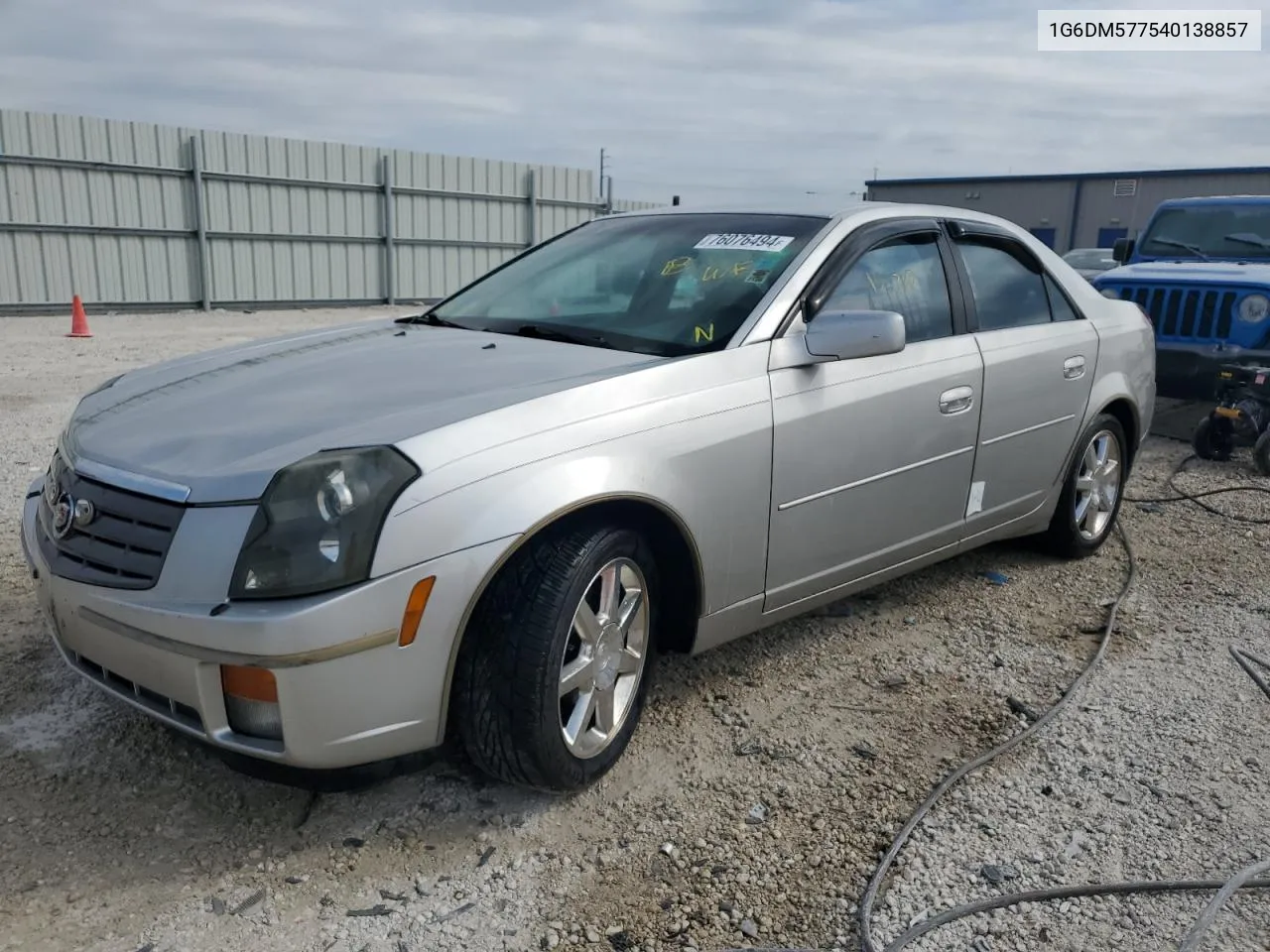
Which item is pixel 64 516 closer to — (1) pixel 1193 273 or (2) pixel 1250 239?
(1) pixel 1193 273

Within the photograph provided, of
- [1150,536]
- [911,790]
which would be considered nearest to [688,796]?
[911,790]

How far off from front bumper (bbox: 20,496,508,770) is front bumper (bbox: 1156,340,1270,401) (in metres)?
7.06

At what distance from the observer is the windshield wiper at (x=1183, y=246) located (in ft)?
29.6

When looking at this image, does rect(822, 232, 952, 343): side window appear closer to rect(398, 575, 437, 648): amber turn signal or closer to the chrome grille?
rect(398, 575, 437, 648): amber turn signal

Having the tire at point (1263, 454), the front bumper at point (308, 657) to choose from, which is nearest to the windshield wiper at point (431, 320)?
the front bumper at point (308, 657)

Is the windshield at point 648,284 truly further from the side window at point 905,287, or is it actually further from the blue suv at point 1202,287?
the blue suv at point 1202,287

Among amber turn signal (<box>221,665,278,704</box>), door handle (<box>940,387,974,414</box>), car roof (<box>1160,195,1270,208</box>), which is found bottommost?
amber turn signal (<box>221,665,278,704</box>)

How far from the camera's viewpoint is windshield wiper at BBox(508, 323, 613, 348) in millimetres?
3318

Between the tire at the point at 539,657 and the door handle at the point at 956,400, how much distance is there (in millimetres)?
1475

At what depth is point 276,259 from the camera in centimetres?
1897

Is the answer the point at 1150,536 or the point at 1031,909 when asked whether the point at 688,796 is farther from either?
the point at 1150,536

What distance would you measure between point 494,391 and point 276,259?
1764 cm

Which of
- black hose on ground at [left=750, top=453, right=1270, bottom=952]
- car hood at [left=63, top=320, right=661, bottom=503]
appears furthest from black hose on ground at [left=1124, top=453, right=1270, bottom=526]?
car hood at [left=63, top=320, right=661, bottom=503]

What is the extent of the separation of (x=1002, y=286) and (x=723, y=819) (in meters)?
2.62
